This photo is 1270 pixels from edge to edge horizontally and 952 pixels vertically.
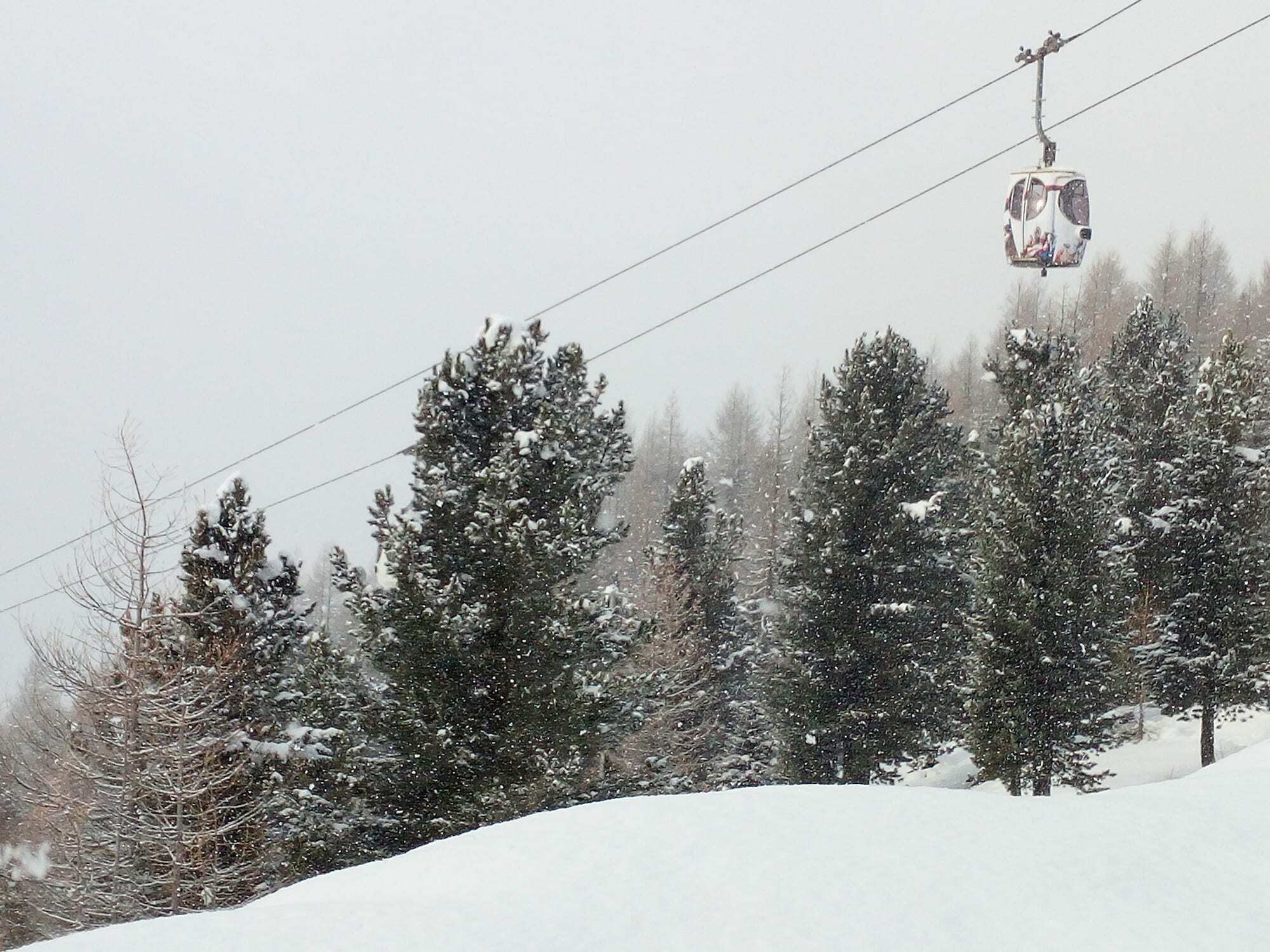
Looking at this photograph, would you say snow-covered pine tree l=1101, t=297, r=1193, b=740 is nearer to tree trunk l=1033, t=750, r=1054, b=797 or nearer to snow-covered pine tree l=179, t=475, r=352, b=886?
tree trunk l=1033, t=750, r=1054, b=797

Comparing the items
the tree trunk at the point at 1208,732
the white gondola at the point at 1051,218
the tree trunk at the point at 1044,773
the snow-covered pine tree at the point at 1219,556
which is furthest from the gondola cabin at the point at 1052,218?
the tree trunk at the point at 1208,732

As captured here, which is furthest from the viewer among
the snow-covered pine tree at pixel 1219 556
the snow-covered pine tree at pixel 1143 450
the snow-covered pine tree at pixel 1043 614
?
the snow-covered pine tree at pixel 1143 450

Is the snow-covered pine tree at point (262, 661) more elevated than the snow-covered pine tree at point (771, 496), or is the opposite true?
the snow-covered pine tree at point (771, 496)

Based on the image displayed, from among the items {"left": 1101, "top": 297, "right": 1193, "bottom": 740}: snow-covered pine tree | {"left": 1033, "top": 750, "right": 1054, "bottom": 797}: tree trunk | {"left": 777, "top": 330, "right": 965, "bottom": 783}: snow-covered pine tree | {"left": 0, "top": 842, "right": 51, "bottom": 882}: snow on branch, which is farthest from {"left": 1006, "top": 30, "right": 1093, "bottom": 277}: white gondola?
{"left": 0, "top": 842, "right": 51, "bottom": 882}: snow on branch

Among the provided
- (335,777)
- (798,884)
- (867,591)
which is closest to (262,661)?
(335,777)

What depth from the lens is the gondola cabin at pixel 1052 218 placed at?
566 inches

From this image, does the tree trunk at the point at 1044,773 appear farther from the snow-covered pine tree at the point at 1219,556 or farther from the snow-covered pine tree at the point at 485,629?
the snow-covered pine tree at the point at 485,629

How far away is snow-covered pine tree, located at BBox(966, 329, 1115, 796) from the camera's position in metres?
22.2

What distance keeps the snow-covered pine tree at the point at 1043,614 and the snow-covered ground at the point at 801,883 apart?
14116mm

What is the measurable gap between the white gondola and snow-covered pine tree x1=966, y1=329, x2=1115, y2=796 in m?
8.60

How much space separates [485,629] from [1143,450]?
2963 centimetres

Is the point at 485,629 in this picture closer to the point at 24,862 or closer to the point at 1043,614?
the point at 1043,614

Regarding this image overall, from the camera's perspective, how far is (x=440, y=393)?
1655 cm

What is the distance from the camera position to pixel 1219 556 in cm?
2658
